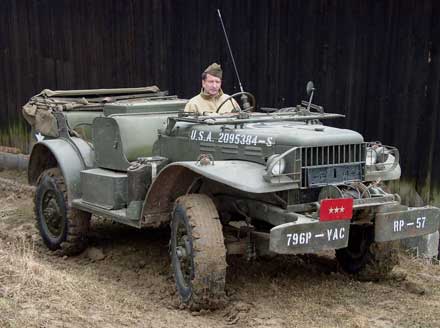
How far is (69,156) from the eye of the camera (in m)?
7.66

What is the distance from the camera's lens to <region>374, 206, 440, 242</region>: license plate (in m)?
5.79

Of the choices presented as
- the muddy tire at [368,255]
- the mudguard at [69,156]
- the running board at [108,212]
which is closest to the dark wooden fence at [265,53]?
the muddy tire at [368,255]

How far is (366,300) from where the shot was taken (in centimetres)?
614

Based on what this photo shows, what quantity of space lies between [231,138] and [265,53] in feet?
11.9

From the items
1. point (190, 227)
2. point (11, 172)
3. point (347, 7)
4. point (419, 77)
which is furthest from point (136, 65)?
point (190, 227)

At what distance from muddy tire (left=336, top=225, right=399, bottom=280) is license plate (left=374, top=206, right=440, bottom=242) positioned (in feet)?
1.75

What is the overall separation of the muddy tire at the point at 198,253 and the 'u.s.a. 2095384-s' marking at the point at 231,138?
21.9 inches

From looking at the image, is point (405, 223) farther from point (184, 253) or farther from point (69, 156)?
point (69, 156)

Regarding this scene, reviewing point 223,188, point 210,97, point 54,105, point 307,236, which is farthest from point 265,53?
point 307,236

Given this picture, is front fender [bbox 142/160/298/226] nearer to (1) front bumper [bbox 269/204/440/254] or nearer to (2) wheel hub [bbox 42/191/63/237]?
(1) front bumper [bbox 269/204/440/254]

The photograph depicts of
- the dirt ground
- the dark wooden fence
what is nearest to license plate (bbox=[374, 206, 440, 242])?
the dirt ground

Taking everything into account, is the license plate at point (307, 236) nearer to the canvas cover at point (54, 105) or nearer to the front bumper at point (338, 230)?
the front bumper at point (338, 230)

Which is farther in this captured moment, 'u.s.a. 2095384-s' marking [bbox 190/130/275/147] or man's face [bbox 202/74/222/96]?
man's face [bbox 202/74/222/96]

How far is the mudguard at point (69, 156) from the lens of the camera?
754 centimetres
